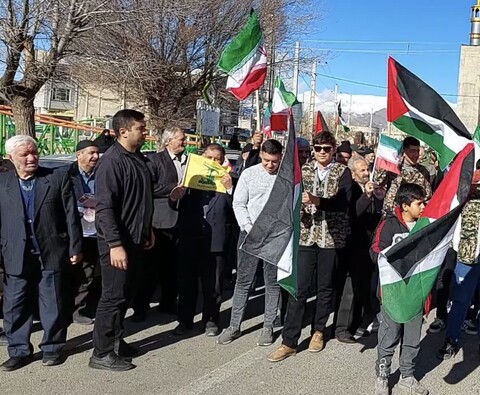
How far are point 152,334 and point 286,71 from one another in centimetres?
1804

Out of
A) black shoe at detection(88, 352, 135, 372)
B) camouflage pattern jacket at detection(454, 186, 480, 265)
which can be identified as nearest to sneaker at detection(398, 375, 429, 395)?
camouflage pattern jacket at detection(454, 186, 480, 265)

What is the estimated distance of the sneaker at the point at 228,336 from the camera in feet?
18.3

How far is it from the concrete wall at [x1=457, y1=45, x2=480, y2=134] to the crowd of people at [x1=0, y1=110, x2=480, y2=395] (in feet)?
91.7

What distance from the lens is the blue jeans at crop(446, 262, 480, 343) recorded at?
17.3 feet

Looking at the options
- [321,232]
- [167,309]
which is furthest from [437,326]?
[167,309]

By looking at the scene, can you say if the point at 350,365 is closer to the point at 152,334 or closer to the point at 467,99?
the point at 152,334

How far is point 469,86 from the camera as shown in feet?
107

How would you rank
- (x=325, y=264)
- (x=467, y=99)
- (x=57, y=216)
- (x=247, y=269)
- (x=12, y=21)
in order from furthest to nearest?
(x=467, y=99) → (x=12, y=21) → (x=247, y=269) → (x=325, y=264) → (x=57, y=216)

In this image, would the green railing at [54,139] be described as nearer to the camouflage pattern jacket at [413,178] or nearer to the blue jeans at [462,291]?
the camouflage pattern jacket at [413,178]

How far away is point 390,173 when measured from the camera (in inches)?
248

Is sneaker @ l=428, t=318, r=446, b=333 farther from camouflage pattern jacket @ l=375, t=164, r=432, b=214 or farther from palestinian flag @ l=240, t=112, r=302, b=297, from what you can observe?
palestinian flag @ l=240, t=112, r=302, b=297

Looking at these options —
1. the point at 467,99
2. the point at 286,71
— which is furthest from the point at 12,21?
the point at 467,99

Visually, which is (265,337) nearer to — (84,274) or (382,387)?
(382,387)

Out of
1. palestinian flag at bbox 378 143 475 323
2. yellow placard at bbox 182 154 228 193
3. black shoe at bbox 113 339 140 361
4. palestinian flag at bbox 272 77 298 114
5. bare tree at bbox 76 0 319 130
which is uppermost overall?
bare tree at bbox 76 0 319 130
